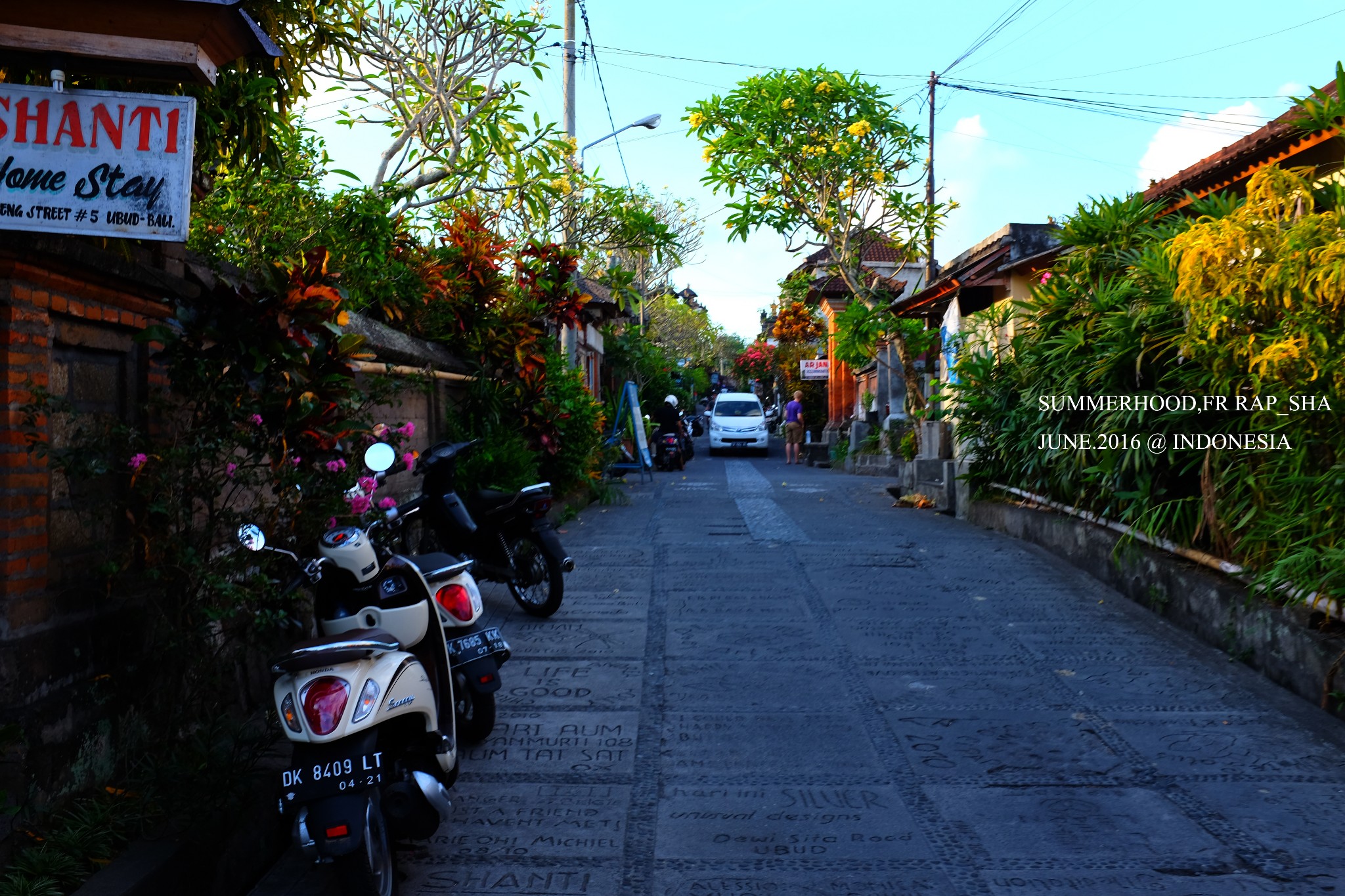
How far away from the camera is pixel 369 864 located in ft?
10.9

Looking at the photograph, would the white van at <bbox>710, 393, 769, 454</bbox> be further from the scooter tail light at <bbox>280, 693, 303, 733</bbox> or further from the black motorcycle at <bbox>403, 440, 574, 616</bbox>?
the scooter tail light at <bbox>280, 693, 303, 733</bbox>

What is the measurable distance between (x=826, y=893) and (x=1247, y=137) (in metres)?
8.18

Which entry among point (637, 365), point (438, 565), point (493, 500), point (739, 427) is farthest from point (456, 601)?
point (739, 427)

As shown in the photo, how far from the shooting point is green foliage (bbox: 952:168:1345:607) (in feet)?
18.8

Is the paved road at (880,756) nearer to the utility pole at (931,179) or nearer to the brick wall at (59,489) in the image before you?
the brick wall at (59,489)

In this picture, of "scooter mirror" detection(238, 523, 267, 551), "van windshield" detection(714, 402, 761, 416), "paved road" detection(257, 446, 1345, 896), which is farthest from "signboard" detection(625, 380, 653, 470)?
"van windshield" detection(714, 402, 761, 416)

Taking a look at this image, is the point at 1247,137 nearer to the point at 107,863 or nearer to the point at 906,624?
the point at 906,624

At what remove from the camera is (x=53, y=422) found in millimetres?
4023

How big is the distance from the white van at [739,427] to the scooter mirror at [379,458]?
29872mm

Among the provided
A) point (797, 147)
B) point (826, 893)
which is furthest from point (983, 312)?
point (826, 893)

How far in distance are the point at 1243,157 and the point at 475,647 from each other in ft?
25.4

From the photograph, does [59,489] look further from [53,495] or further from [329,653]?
[329,653]

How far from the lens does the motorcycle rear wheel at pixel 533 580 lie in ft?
25.0

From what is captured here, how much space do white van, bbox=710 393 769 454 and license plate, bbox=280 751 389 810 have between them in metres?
31.1
